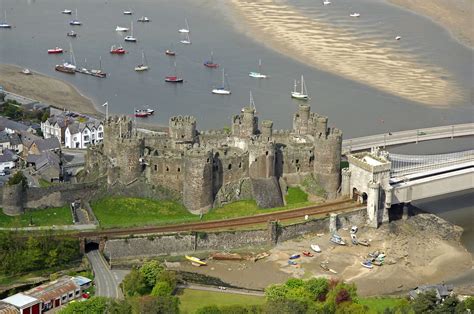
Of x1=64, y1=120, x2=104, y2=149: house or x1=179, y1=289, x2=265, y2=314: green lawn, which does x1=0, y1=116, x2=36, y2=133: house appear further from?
x1=179, y1=289, x2=265, y2=314: green lawn

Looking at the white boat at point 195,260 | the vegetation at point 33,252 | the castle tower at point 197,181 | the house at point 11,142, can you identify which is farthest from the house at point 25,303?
the house at point 11,142

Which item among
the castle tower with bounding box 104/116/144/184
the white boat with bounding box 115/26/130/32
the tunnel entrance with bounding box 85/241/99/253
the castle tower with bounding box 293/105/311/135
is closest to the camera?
the tunnel entrance with bounding box 85/241/99/253

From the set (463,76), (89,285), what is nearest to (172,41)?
(463,76)

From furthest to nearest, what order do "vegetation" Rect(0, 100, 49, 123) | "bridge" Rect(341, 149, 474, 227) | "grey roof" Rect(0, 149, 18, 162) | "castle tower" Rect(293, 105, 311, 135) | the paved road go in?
"vegetation" Rect(0, 100, 49, 123)
"grey roof" Rect(0, 149, 18, 162)
"castle tower" Rect(293, 105, 311, 135)
"bridge" Rect(341, 149, 474, 227)
the paved road

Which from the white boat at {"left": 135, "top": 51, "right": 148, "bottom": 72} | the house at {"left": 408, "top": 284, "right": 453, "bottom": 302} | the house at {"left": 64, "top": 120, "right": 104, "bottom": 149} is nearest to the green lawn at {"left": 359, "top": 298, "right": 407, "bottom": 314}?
the house at {"left": 408, "top": 284, "right": 453, "bottom": 302}

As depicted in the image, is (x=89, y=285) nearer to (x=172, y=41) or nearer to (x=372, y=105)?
(x=372, y=105)

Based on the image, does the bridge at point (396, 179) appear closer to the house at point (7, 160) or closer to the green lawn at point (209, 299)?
the green lawn at point (209, 299)

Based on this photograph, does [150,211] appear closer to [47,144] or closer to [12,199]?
[12,199]

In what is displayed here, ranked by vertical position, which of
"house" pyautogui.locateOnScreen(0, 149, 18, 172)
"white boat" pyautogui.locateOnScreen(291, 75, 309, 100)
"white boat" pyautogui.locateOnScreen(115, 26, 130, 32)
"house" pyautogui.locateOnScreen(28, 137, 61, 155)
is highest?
"house" pyautogui.locateOnScreen(28, 137, 61, 155)
